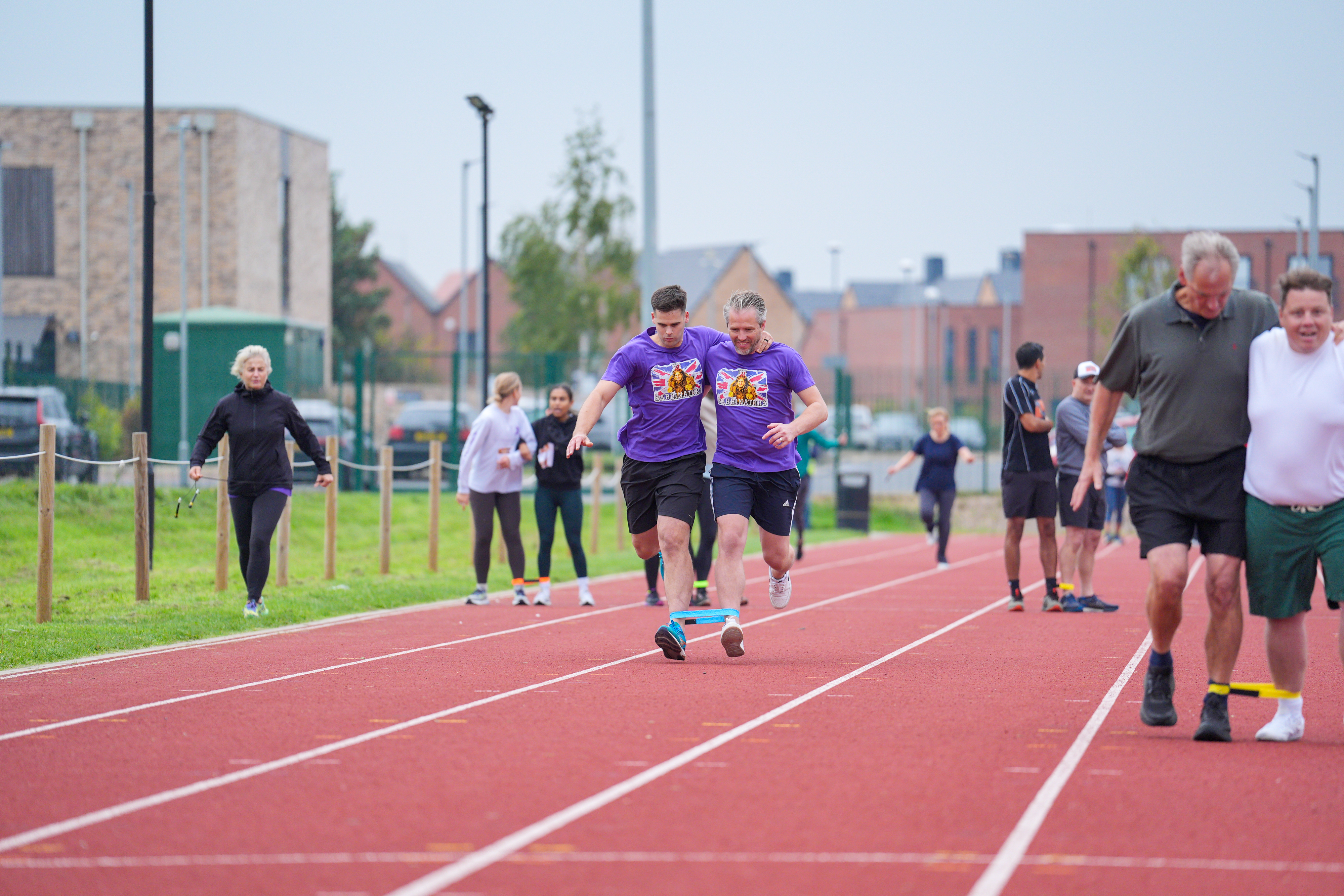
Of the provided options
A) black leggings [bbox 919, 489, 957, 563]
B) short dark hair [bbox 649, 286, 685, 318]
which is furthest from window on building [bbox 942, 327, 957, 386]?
short dark hair [bbox 649, 286, 685, 318]

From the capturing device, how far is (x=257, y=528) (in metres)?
11.5

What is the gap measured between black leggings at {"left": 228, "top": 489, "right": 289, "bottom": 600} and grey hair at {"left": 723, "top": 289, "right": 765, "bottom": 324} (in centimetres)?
443

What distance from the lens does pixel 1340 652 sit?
5965 mm

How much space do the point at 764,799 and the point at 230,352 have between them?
28729mm

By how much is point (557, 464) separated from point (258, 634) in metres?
3.18

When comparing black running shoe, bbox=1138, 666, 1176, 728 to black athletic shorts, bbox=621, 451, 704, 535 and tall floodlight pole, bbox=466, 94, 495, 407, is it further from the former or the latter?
tall floodlight pole, bbox=466, 94, 495, 407

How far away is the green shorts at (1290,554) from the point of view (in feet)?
19.7

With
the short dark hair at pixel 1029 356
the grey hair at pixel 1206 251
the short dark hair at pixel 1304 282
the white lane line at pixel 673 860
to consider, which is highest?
the grey hair at pixel 1206 251

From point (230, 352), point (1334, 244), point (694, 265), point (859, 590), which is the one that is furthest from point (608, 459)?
point (694, 265)

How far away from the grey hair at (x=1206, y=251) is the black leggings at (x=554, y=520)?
749 centimetres

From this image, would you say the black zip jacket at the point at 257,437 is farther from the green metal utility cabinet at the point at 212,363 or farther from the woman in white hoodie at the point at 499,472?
the green metal utility cabinet at the point at 212,363

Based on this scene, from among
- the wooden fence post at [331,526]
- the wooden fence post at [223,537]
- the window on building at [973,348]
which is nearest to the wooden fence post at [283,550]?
the wooden fence post at [331,526]

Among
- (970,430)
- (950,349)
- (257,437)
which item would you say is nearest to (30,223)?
(970,430)

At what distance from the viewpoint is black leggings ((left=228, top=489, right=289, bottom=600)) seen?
452 inches
